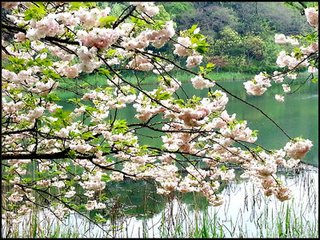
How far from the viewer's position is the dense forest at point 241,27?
26.8 meters

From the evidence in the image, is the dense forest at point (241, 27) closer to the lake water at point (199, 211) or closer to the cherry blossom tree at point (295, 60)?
the lake water at point (199, 211)

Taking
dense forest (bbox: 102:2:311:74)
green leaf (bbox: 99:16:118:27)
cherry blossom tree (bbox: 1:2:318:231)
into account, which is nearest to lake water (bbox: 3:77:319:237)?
cherry blossom tree (bbox: 1:2:318:231)

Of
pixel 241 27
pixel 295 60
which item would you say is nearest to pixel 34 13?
pixel 295 60

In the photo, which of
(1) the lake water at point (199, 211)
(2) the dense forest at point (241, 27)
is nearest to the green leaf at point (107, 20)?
Answer: (1) the lake water at point (199, 211)

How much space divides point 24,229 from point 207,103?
2196mm

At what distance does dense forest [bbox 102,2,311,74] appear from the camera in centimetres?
2675

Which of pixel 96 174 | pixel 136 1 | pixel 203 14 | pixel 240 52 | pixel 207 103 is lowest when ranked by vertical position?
pixel 96 174

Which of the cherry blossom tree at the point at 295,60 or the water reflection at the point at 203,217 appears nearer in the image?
the cherry blossom tree at the point at 295,60

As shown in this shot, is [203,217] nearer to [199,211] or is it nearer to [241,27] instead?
[199,211]

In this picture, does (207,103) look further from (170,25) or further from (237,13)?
(237,13)

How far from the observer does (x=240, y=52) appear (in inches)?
1102

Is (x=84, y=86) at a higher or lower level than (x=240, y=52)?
lower

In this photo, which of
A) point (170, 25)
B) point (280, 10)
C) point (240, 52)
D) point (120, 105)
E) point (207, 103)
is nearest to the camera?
point (170, 25)

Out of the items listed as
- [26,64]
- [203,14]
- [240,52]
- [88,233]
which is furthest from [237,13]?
[26,64]
